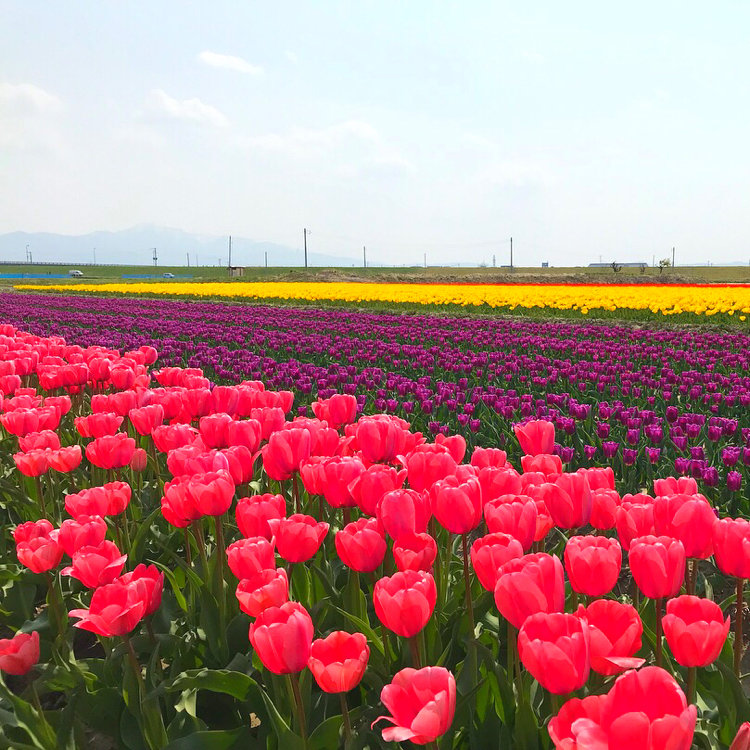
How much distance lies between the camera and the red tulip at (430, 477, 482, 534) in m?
1.97

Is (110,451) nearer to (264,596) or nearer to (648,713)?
(264,596)

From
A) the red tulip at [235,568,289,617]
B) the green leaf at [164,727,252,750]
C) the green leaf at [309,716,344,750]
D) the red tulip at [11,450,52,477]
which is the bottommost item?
the green leaf at [164,727,252,750]

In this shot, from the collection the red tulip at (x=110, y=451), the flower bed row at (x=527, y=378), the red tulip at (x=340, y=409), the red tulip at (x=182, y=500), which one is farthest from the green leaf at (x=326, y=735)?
the flower bed row at (x=527, y=378)

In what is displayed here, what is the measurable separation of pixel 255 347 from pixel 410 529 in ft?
39.2

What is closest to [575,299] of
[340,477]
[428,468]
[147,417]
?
[147,417]

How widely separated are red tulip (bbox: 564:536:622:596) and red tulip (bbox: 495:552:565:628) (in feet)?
0.74

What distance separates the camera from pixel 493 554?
167 centimetres

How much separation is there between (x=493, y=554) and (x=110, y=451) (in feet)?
6.66

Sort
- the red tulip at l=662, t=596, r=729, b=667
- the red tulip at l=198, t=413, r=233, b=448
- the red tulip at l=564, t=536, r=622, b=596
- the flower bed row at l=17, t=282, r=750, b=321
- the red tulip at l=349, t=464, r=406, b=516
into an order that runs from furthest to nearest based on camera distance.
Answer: the flower bed row at l=17, t=282, r=750, b=321, the red tulip at l=198, t=413, r=233, b=448, the red tulip at l=349, t=464, r=406, b=516, the red tulip at l=564, t=536, r=622, b=596, the red tulip at l=662, t=596, r=729, b=667

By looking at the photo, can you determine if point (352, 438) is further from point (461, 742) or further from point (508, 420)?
point (508, 420)

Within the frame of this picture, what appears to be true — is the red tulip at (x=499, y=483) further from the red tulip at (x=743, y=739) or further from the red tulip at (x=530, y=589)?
the red tulip at (x=743, y=739)

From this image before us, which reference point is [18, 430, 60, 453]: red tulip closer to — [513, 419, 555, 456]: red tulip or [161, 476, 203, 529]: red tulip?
[161, 476, 203, 529]: red tulip

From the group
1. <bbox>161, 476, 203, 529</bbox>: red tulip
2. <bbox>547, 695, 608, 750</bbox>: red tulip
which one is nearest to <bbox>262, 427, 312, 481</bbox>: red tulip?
<bbox>161, 476, 203, 529</bbox>: red tulip

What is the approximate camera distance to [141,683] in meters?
1.93
